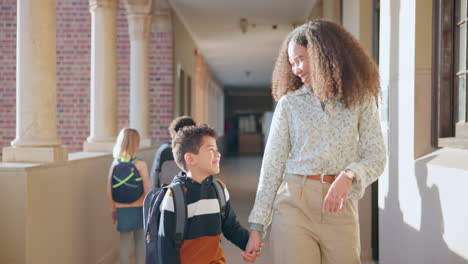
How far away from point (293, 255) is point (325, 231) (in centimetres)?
14

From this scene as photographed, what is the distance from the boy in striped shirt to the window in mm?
1264

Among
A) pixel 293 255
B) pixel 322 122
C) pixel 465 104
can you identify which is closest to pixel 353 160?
pixel 322 122

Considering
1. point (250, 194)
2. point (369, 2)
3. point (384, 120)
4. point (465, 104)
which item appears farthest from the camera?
point (250, 194)

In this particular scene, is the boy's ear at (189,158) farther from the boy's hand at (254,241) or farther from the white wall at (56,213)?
the white wall at (56,213)

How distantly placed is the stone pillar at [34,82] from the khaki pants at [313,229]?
8.01 ft

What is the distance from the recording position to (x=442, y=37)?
321cm

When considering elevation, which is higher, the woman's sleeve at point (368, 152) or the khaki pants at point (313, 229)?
the woman's sleeve at point (368, 152)

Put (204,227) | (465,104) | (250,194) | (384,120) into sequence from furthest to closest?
(250,194) < (384,120) < (465,104) < (204,227)

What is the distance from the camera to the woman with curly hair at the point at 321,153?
2.11 m

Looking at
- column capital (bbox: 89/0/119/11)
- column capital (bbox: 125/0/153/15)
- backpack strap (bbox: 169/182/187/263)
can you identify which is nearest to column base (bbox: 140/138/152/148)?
column capital (bbox: 125/0/153/15)

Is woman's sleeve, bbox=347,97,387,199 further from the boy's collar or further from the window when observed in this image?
the window

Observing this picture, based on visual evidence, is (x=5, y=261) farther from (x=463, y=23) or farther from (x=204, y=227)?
(x=463, y=23)

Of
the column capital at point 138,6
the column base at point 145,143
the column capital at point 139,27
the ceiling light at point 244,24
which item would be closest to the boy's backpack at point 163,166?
the column base at point 145,143

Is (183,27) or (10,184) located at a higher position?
(183,27)
